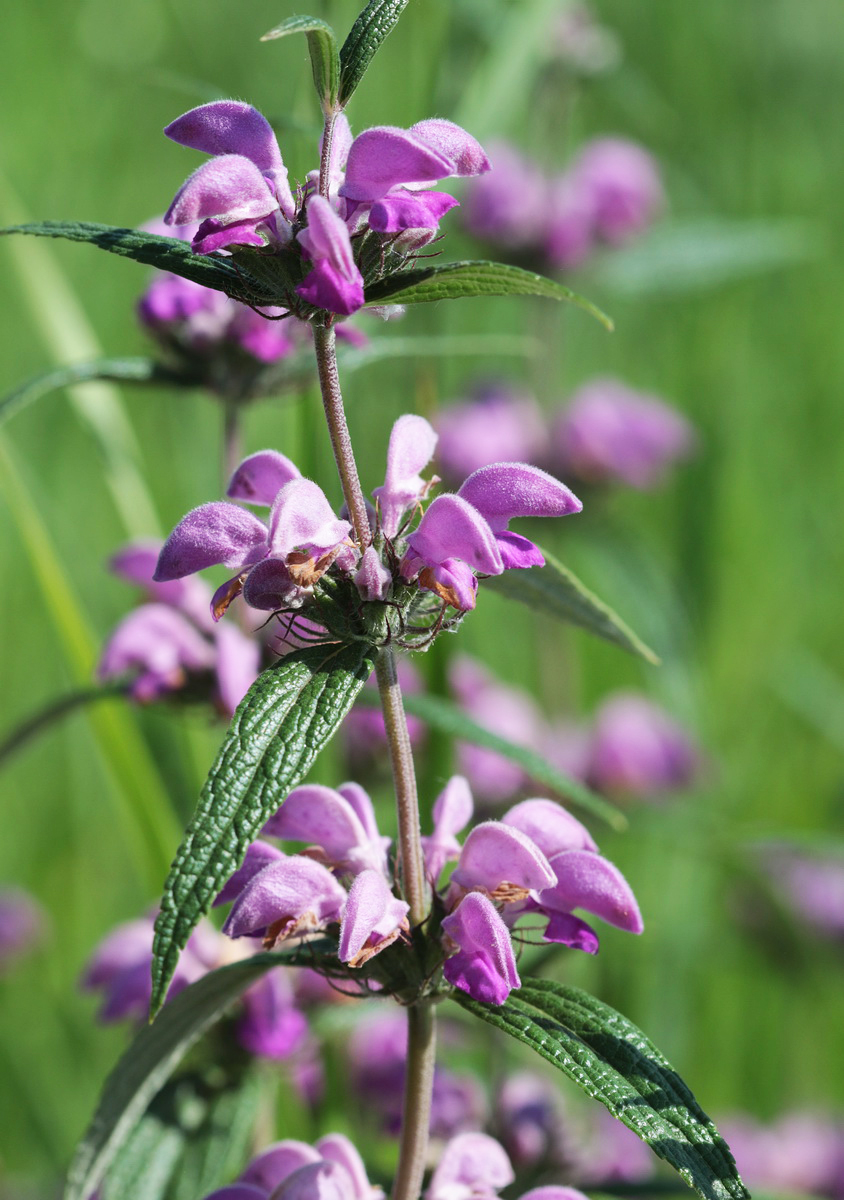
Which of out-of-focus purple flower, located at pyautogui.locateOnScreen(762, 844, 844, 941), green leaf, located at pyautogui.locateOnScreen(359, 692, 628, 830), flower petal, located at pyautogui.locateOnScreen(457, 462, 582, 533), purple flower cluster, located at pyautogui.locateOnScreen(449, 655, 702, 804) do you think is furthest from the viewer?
out-of-focus purple flower, located at pyautogui.locateOnScreen(762, 844, 844, 941)

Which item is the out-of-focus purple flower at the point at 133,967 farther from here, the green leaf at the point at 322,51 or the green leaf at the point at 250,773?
the green leaf at the point at 322,51

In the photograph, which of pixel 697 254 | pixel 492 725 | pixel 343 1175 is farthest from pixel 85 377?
pixel 697 254

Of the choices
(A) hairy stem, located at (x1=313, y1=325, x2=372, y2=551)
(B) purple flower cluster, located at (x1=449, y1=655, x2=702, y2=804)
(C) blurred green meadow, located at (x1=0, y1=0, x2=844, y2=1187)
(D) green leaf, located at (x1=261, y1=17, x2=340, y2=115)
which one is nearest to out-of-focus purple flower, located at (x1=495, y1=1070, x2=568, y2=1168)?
(C) blurred green meadow, located at (x1=0, y1=0, x2=844, y2=1187)

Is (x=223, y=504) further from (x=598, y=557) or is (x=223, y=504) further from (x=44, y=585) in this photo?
(x=598, y=557)

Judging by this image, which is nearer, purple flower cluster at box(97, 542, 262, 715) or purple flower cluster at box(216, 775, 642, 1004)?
purple flower cluster at box(216, 775, 642, 1004)

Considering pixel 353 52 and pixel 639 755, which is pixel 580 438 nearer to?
pixel 639 755

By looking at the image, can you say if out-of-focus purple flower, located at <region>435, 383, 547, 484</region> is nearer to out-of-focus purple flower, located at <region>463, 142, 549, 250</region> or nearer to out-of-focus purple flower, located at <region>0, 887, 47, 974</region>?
out-of-focus purple flower, located at <region>463, 142, 549, 250</region>
